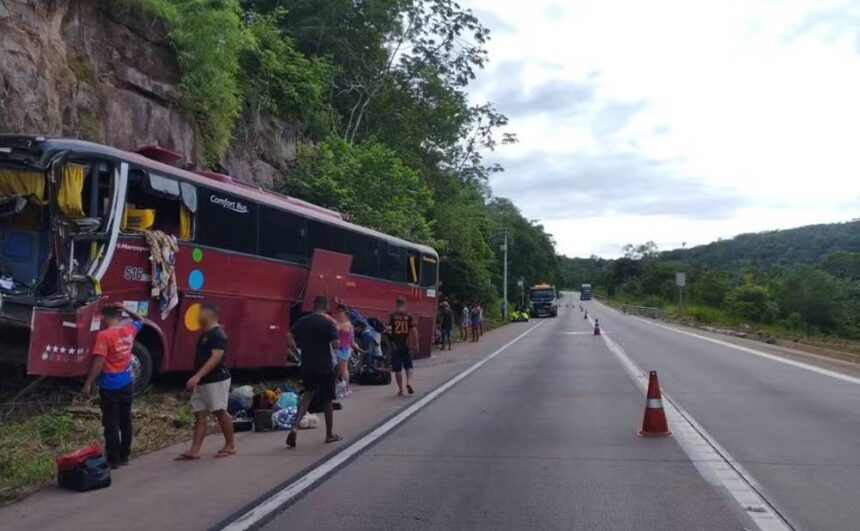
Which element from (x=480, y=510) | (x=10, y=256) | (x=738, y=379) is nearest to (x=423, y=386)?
(x=738, y=379)

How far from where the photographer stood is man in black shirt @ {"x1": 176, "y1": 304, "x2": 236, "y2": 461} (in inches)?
351

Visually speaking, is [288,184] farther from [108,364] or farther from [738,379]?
[108,364]

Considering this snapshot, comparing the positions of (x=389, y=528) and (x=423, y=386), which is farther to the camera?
(x=423, y=386)

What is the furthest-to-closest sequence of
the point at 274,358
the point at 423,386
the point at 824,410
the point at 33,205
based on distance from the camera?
the point at 423,386
the point at 274,358
the point at 824,410
the point at 33,205

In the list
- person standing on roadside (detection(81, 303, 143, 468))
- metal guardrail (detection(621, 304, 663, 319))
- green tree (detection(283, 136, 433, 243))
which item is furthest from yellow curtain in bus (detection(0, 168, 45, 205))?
metal guardrail (detection(621, 304, 663, 319))

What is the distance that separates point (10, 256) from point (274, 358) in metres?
5.90

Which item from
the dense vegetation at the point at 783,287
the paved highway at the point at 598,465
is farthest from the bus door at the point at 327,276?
the dense vegetation at the point at 783,287

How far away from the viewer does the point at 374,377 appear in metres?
17.8

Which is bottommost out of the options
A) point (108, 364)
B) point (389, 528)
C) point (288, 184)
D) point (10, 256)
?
point (389, 528)

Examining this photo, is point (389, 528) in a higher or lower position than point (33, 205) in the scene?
lower


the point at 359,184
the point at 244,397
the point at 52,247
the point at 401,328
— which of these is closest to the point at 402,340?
the point at 401,328

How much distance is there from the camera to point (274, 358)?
1589cm

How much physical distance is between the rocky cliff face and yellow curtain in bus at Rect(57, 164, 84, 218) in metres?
3.01

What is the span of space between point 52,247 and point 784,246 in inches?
5220
